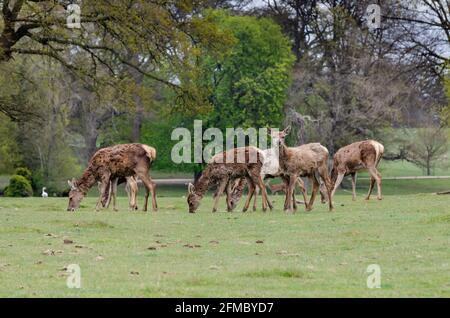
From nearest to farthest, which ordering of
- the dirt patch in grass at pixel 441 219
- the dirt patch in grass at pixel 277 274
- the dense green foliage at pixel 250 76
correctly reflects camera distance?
the dirt patch in grass at pixel 277 274
the dirt patch in grass at pixel 441 219
the dense green foliage at pixel 250 76

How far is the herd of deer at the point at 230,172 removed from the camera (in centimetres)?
2584

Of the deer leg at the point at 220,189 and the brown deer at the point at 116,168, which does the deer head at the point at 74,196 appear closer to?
the brown deer at the point at 116,168

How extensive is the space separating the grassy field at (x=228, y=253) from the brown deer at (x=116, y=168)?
268 centimetres

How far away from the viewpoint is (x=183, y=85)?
118ft

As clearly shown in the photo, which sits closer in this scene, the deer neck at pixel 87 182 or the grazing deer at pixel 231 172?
the grazing deer at pixel 231 172

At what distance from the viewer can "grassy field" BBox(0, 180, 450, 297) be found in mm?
12055

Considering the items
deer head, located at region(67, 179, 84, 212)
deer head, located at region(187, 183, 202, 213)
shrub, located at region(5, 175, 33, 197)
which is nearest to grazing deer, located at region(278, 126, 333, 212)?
deer head, located at region(187, 183, 202, 213)

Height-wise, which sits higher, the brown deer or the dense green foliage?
the dense green foliage

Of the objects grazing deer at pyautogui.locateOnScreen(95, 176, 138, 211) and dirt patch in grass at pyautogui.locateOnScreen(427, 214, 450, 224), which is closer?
dirt patch in grass at pyautogui.locateOnScreen(427, 214, 450, 224)

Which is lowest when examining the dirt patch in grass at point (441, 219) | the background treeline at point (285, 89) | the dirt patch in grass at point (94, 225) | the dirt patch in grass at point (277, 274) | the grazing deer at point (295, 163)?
the dirt patch in grass at point (277, 274)

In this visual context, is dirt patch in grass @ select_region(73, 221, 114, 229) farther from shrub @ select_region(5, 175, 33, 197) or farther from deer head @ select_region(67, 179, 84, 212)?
shrub @ select_region(5, 175, 33, 197)

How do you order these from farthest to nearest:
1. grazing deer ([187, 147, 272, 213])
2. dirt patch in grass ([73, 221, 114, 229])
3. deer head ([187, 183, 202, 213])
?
deer head ([187, 183, 202, 213]) → grazing deer ([187, 147, 272, 213]) → dirt patch in grass ([73, 221, 114, 229])

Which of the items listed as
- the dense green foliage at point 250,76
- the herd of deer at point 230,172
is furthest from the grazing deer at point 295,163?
the dense green foliage at point 250,76

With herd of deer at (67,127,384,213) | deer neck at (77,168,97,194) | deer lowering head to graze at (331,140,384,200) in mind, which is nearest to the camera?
herd of deer at (67,127,384,213)
